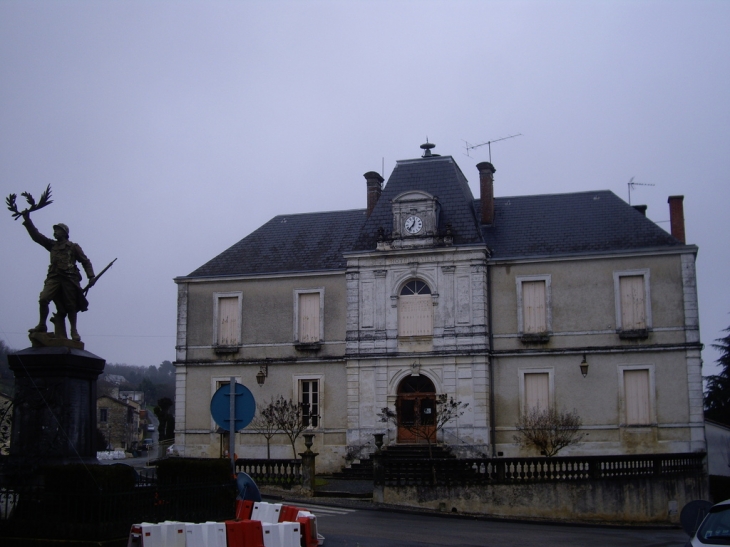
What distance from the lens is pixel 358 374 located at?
3030 cm

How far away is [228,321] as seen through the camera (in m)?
32.4

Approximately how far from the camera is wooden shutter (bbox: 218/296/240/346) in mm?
32250

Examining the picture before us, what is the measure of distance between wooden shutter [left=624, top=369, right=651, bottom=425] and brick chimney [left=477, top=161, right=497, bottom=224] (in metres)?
7.23

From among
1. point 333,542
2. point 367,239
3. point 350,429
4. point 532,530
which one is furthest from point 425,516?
point 367,239

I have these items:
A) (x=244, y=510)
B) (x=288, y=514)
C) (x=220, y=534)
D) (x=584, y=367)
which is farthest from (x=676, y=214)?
(x=220, y=534)

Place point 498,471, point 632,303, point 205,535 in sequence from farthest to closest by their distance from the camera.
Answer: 1. point 632,303
2. point 498,471
3. point 205,535

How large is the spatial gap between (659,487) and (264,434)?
1369 cm

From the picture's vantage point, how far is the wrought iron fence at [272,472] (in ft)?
76.4

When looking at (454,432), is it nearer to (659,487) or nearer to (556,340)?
(556,340)

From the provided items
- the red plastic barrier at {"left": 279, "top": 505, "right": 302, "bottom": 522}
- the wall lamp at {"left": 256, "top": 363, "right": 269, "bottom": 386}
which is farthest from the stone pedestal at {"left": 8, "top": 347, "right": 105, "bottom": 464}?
the wall lamp at {"left": 256, "top": 363, "right": 269, "bottom": 386}

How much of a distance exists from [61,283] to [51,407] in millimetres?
2059

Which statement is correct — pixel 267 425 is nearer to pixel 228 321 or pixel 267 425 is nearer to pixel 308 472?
pixel 228 321

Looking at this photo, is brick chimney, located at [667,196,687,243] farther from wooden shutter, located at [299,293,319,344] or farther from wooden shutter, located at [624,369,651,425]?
wooden shutter, located at [299,293,319,344]

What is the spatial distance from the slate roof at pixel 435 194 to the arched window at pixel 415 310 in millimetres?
1917
